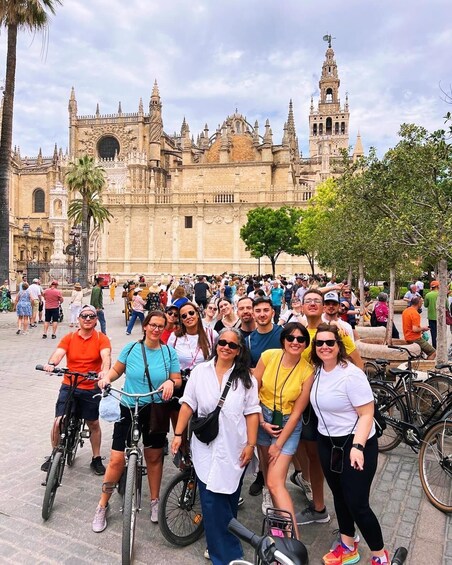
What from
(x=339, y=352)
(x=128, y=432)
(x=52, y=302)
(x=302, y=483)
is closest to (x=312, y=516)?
(x=302, y=483)

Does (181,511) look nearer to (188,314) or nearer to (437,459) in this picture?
(188,314)

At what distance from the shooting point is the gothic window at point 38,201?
2462 inches

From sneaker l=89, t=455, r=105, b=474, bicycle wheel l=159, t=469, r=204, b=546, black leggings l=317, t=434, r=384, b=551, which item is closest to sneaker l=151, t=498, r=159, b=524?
bicycle wheel l=159, t=469, r=204, b=546

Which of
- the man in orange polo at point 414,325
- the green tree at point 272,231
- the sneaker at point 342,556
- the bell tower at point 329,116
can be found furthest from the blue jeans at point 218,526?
the bell tower at point 329,116

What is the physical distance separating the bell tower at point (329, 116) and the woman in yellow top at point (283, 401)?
277 ft

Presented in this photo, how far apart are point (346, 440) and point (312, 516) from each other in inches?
46.7

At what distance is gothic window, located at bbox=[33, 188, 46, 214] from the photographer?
2462 inches

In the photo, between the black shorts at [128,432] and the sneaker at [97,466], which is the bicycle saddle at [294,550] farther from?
the sneaker at [97,466]

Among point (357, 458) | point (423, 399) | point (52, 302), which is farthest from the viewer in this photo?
point (52, 302)

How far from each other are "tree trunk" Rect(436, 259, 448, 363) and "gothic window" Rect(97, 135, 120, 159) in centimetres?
6019

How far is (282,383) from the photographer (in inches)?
130

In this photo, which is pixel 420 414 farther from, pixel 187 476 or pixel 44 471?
pixel 44 471

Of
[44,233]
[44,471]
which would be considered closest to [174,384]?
[44,471]

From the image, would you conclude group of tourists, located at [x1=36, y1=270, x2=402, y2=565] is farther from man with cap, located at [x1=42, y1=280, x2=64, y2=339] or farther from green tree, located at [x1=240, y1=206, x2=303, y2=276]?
green tree, located at [x1=240, y1=206, x2=303, y2=276]
